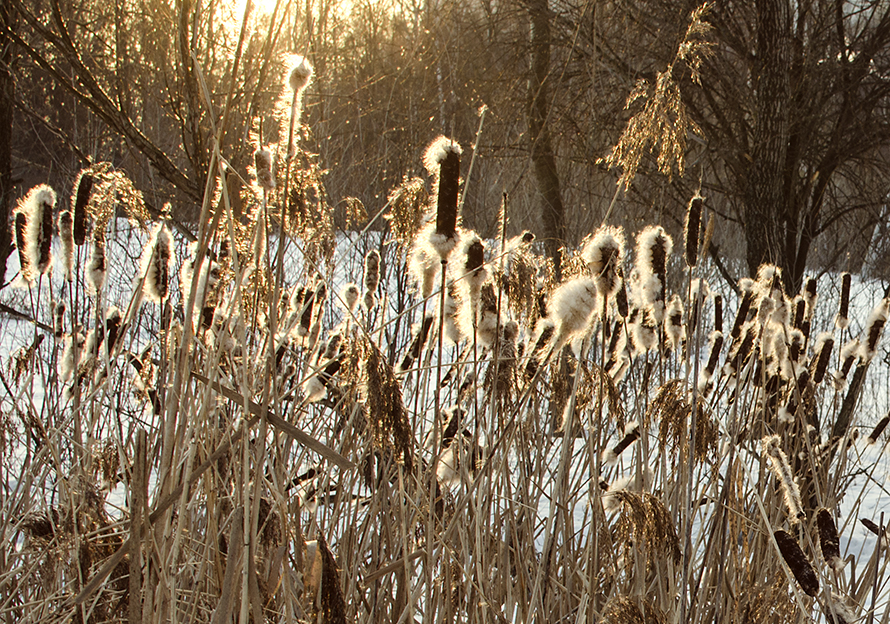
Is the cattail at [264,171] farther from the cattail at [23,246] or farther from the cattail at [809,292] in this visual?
the cattail at [809,292]

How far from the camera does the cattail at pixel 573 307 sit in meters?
1.17

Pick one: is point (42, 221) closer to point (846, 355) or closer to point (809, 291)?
point (809, 291)

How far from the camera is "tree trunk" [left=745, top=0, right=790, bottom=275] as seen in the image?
11.2ft

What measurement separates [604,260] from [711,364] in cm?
94

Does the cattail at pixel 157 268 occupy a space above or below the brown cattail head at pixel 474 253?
above

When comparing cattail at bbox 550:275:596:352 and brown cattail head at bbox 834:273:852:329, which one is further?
brown cattail head at bbox 834:273:852:329

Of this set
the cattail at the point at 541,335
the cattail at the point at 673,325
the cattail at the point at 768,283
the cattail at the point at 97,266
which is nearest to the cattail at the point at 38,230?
the cattail at the point at 97,266

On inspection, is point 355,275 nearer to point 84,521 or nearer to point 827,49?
point 827,49

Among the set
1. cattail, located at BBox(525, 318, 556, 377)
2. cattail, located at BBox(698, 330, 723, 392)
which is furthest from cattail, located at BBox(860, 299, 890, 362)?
cattail, located at BBox(525, 318, 556, 377)

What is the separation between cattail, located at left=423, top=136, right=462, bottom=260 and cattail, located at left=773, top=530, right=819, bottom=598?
55cm

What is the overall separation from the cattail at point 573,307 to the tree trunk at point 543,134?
303 centimetres

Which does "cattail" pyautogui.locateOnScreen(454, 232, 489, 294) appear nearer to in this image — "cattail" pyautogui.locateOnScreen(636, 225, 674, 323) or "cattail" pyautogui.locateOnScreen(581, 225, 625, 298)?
"cattail" pyautogui.locateOnScreen(581, 225, 625, 298)

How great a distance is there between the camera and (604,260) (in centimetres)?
123

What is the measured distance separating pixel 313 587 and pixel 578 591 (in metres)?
1.13
